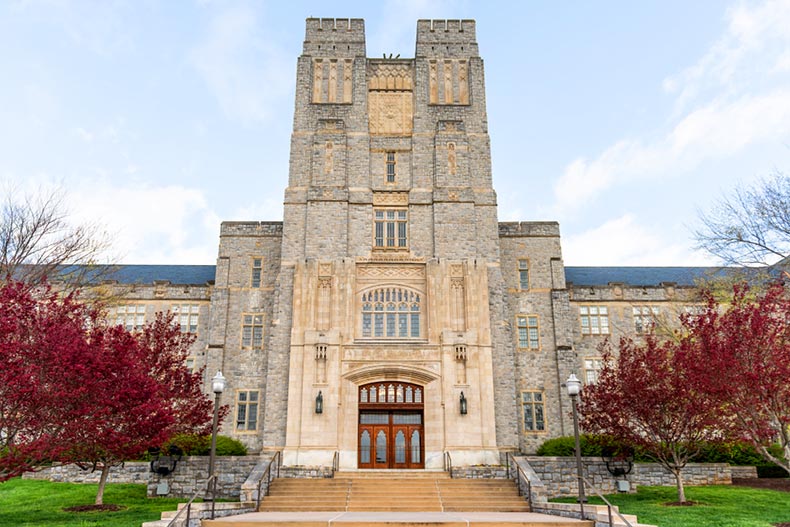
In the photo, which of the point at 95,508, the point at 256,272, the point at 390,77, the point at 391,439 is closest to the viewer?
the point at 95,508

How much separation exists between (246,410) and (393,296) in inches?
324

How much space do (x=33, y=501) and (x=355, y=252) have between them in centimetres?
1464

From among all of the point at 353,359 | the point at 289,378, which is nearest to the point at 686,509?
the point at 353,359

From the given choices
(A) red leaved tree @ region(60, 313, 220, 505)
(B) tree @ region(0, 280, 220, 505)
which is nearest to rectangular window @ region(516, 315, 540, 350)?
(A) red leaved tree @ region(60, 313, 220, 505)

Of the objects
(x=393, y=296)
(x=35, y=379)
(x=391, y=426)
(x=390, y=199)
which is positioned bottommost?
(x=391, y=426)

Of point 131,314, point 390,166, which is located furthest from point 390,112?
point 131,314

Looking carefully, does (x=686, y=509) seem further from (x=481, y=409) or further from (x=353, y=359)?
(x=353, y=359)

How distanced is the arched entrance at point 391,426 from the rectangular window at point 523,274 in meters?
7.84

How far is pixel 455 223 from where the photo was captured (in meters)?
28.1

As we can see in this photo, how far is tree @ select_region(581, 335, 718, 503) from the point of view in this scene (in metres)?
19.1

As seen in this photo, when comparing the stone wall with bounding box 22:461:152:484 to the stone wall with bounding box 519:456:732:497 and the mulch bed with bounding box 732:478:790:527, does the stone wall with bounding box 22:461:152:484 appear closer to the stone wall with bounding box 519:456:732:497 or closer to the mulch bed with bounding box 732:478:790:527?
the stone wall with bounding box 519:456:732:497

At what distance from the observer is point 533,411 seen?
28281mm

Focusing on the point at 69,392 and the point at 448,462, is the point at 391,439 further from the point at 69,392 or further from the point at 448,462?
the point at 69,392

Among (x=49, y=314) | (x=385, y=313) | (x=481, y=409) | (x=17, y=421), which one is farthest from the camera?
(x=385, y=313)
